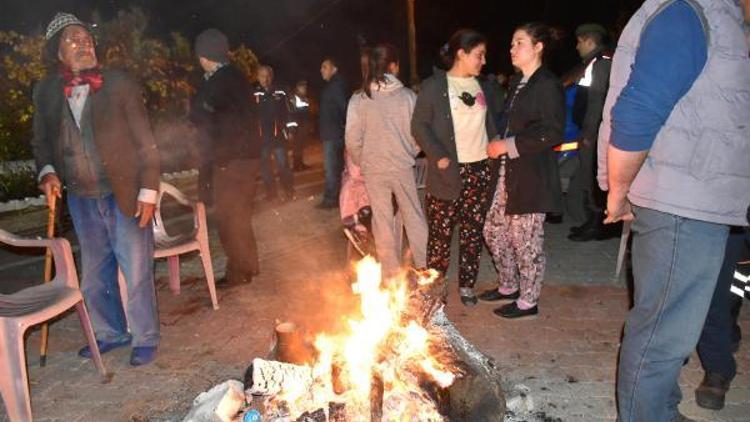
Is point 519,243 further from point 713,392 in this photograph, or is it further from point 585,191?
point 585,191

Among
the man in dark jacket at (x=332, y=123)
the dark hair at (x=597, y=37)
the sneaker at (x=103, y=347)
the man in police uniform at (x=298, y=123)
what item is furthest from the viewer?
the man in police uniform at (x=298, y=123)

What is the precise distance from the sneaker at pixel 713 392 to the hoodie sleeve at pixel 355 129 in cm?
293

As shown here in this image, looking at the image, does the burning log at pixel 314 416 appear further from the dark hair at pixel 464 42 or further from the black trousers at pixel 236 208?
the black trousers at pixel 236 208

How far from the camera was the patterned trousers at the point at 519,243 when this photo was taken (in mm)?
4301

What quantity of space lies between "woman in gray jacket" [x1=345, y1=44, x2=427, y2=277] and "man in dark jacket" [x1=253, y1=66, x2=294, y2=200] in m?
5.15

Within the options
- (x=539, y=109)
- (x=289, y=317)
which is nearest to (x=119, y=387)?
(x=289, y=317)

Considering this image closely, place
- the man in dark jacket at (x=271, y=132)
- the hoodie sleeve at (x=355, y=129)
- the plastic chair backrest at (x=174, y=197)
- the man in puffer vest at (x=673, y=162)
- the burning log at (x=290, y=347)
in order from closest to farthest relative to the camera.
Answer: the man in puffer vest at (x=673, y=162) → the burning log at (x=290, y=347) → the hoodie sleeve at (x=355, y=129) → the plastic chair backrest at (x=174, y=197) → the man in dark jacket at (x=271, y=132)

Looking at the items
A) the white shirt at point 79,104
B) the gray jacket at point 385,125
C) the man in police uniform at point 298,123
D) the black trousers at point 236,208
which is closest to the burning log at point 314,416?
the white shirt at point 79,104

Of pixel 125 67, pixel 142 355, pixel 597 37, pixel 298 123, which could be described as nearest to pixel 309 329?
pixel 142 355

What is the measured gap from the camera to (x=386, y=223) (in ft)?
16.0

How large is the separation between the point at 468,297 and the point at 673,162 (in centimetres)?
268

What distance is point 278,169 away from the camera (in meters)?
9.97

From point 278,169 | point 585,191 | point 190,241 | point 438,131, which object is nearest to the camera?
point 438,131

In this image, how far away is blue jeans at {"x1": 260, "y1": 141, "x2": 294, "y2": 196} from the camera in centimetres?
989
